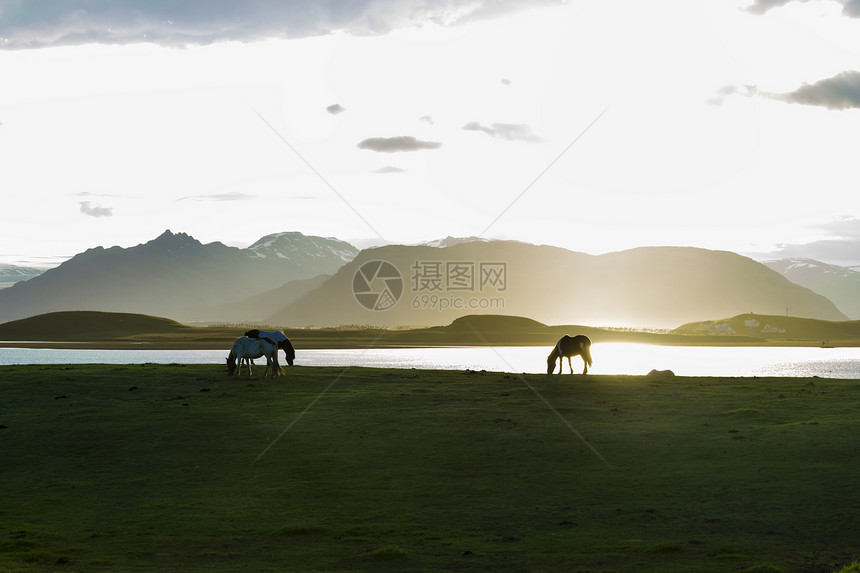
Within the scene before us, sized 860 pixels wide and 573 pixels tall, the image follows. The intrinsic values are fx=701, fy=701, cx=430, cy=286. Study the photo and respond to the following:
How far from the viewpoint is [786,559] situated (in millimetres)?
11148

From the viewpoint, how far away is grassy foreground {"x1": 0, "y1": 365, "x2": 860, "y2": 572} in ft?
38.2

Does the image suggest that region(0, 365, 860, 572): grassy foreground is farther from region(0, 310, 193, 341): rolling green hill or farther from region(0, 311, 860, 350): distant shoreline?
region(0, 310, 193, 341): rolling green hill

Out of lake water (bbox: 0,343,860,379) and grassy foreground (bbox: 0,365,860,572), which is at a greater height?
lake water (bbox: 0,343,860,379)

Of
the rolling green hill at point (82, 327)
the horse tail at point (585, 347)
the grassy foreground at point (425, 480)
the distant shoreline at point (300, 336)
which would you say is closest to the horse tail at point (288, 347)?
the grassy foreground at point (425, 480)

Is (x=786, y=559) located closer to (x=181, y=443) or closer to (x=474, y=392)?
(x=181, y=443)

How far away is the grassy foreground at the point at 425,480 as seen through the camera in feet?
38.2

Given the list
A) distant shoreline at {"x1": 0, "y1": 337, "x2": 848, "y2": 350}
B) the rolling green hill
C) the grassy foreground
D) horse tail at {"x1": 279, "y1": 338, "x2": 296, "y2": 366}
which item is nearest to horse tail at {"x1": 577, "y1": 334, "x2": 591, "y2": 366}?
the grassy foreground

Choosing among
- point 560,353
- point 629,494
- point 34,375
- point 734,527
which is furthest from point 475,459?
point 34,375

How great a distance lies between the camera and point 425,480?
1609 centimetres

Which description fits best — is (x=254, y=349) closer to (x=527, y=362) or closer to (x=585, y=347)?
(x=585, y=347)

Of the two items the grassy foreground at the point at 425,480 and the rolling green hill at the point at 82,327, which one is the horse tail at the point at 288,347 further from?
the rolling green hill at the point at 82,327

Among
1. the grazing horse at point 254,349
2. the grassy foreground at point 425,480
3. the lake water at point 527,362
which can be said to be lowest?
the grassy foreground at point 425,480

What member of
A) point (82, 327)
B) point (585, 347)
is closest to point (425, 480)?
point (585, 347)

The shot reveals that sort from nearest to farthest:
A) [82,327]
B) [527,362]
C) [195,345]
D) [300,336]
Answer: [527,362] < [195,345] < [82,327] < [300,336]
